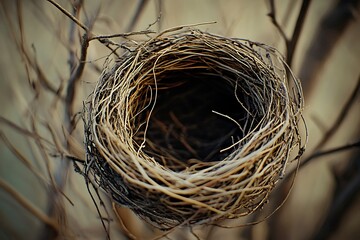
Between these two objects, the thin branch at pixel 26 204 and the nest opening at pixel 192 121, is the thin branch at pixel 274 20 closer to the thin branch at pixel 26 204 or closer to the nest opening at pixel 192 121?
the nest opening at pixel 192 121

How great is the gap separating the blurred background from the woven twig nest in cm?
12

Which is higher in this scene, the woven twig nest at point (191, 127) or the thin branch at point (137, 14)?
the thin branch at point (137, 14)

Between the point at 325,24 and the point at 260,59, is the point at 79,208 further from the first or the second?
the point at 325,24

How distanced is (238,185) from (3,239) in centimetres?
75

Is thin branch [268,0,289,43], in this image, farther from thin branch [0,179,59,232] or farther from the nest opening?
thin branch [0,179,59,232]

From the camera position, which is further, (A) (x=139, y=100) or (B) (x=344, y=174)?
(B) (x=344, y=174)

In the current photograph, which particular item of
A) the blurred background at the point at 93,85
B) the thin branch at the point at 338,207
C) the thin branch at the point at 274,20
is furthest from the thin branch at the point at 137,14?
the thin branch at the point at 338,207

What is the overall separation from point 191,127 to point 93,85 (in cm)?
26

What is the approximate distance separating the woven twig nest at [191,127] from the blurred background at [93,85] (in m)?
0.12

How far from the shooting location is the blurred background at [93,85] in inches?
42.4

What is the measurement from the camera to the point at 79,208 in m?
1.15

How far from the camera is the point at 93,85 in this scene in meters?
1.10

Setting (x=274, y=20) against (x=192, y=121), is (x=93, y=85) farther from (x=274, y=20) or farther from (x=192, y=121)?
(x=274, y=20)

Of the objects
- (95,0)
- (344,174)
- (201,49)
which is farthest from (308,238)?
(95,0)
